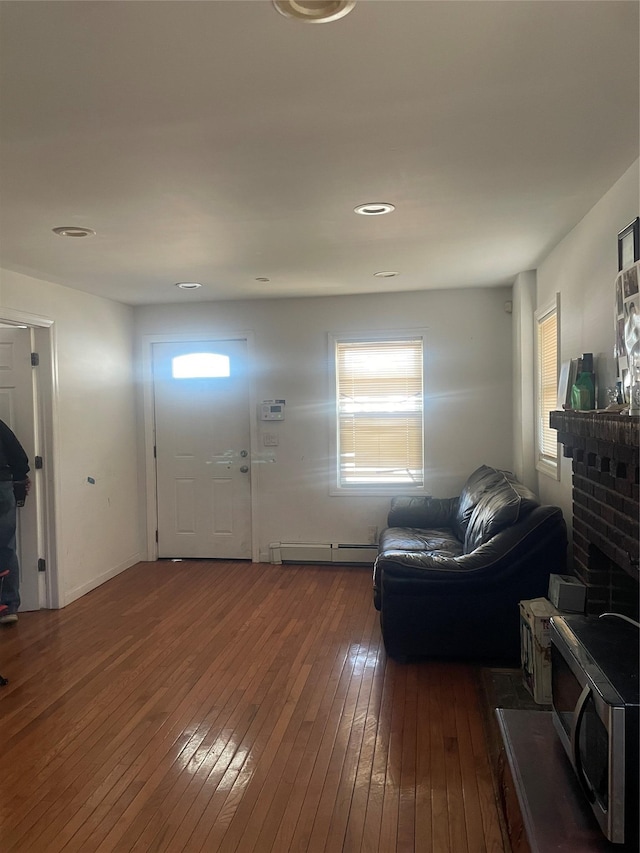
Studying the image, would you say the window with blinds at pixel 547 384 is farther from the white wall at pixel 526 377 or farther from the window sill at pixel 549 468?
the white wall at pixel 526 377

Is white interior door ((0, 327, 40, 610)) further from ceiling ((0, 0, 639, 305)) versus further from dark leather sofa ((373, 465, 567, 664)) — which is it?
dark leather sofa ((373, 465, 567, 664))

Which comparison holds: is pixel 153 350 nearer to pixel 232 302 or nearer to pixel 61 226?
pixel 232 302

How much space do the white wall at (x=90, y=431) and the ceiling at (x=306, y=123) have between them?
0.97 m

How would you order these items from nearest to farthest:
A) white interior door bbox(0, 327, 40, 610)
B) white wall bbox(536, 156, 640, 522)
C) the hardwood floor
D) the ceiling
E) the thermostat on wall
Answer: the ceiling < the hardwood floor < white wall bbox(536, 156, 640, 522) < white interior door bbox(0, 327, 40, 610) < the thermostat on wall

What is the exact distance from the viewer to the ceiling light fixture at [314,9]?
1366 millimetres

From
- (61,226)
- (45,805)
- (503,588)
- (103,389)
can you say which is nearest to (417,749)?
(503,588)

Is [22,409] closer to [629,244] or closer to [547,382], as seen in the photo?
[547,382]

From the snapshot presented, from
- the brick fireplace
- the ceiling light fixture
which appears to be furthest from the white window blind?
the ceiling light fixture

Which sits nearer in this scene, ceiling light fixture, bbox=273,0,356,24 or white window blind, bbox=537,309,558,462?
ceiling light fixture, bbox=273,0,356,24

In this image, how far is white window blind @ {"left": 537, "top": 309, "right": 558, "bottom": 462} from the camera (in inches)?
152

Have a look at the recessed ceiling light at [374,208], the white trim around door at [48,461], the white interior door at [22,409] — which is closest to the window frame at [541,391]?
the recessed ceiling light at [374,208]

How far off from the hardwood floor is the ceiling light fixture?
2.49m

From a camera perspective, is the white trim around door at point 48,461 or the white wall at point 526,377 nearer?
the white trim around door at point 48,461

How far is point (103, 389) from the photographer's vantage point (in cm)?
505
